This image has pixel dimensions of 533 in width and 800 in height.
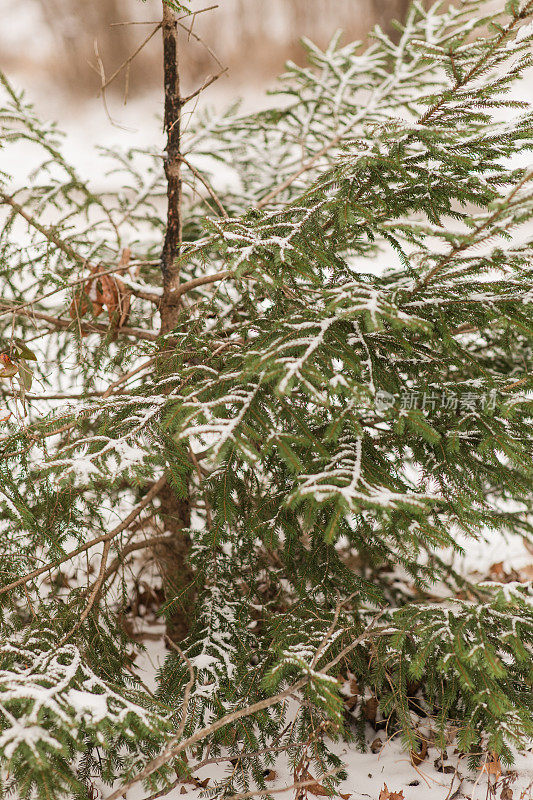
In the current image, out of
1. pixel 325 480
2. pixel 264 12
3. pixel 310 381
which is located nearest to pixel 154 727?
pixel 325 480

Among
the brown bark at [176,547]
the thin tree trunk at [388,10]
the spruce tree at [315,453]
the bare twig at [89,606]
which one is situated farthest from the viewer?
the thin tree trunk at [388,10]

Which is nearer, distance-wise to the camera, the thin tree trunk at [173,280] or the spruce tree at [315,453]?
the spruce tree at [315,453]

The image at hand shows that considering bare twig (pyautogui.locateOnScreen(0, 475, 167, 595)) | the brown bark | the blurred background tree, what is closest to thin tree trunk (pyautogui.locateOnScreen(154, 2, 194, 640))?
the brown bark

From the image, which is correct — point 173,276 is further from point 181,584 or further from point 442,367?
point 181,584

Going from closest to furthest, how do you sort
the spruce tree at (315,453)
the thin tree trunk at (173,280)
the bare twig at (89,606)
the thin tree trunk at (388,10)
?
the spruce tree at (315,453) < the bare twig at (89,606) < the thin tree trunk at (173,280) < the thin tree trunk at (388,10)

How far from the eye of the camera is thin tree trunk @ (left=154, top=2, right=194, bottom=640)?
253 cm

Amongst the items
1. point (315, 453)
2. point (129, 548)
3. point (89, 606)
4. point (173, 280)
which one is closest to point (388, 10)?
point (173, 280)

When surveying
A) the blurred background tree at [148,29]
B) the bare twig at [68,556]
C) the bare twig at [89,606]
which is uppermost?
the blurred background tree at [148,29]

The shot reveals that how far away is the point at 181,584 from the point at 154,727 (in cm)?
139

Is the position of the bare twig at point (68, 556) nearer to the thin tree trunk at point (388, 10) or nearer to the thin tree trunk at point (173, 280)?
the thin tree trunk at point (173, 280)

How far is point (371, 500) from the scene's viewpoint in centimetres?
150

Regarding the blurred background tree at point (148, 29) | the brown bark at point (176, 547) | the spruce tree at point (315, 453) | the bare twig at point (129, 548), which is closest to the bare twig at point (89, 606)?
the spruce tree at point (315, 453)

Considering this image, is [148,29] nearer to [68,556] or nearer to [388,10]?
[388,10]

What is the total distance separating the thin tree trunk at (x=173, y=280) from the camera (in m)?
2.53
